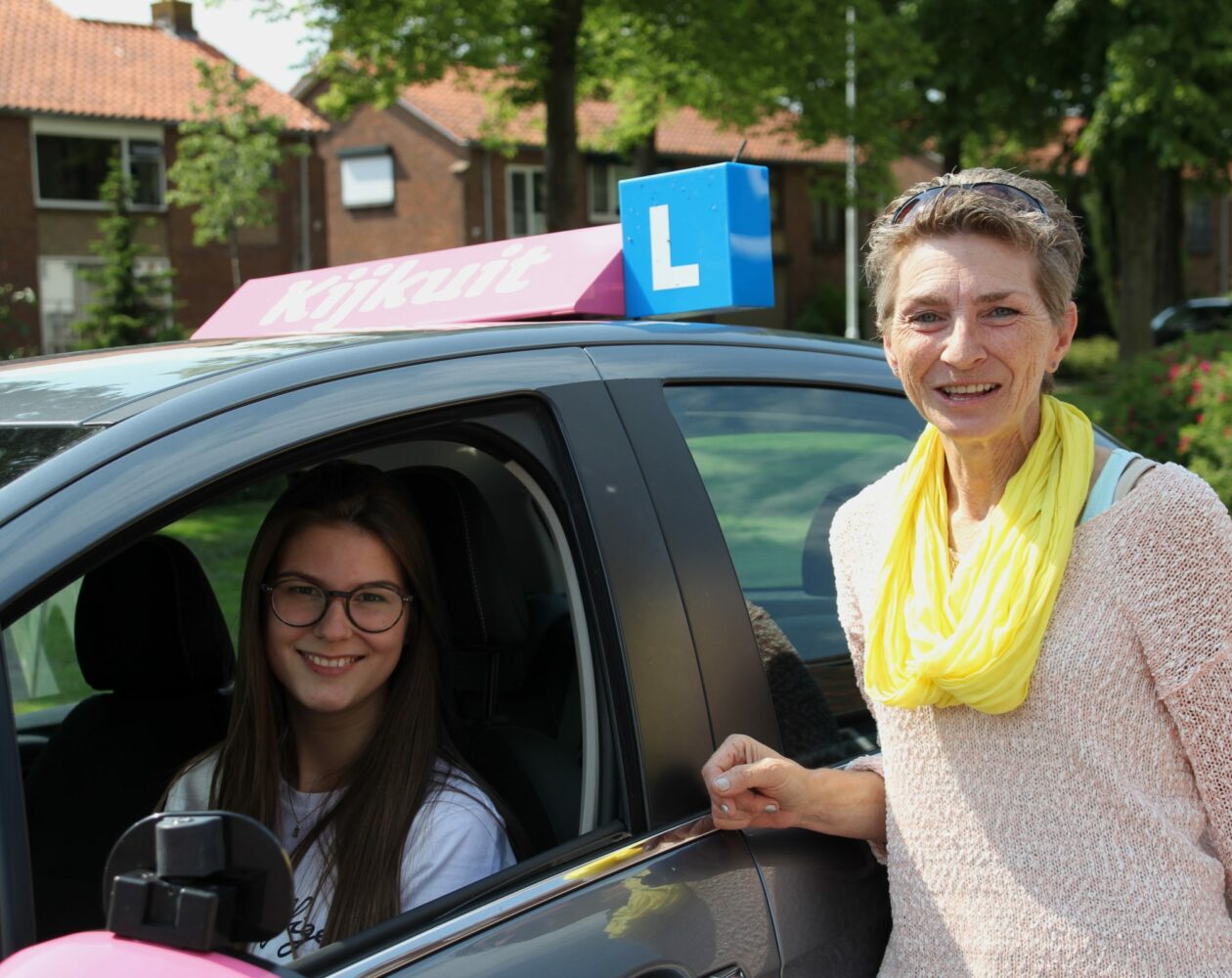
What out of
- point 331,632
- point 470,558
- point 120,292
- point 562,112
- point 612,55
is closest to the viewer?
point 331,632

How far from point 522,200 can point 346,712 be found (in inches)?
1501

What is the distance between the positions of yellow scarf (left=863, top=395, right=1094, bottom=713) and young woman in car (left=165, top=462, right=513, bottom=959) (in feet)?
2.14

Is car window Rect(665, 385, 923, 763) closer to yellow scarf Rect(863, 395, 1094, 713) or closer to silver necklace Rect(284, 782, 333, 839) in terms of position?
yellow scarf Rect(863, 395, 1094, 713)

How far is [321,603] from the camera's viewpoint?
207 cm

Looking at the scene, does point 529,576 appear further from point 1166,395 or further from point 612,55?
point 612,55

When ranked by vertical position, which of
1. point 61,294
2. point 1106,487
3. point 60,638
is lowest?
point 60,638

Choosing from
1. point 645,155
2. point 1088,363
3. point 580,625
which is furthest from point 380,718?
point 1088,363

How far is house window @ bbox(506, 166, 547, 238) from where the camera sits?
38.8m

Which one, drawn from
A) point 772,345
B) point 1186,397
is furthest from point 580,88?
point 772,345

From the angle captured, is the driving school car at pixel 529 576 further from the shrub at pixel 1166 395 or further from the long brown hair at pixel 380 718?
the shrub at pixel 1166 395

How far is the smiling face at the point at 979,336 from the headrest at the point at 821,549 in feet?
2.14

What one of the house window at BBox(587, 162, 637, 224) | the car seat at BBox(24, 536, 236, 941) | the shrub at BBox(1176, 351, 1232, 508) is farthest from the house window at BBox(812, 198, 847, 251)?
the car seat at BBox(24, 536, 236, 941)

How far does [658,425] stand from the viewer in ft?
6.72

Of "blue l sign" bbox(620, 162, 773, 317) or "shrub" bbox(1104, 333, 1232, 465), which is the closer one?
"blue l sign" bbox(620, 162, 773, 317)
